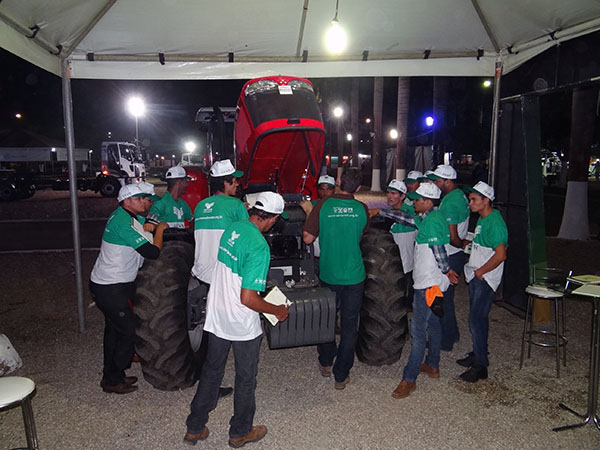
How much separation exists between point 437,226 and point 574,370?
8.56 ft

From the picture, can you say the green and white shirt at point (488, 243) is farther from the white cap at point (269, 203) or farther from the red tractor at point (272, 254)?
the white cap at point (269, 203)

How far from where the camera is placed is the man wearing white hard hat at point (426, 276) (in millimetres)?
4402

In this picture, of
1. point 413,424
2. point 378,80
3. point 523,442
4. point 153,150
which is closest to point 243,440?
point 413,424

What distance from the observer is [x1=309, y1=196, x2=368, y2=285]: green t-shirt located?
4.55 m

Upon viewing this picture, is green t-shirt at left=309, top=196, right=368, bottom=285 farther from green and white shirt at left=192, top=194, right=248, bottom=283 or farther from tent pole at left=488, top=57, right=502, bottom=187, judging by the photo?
tent pole at left=488, top=57, right=502, bottom=187

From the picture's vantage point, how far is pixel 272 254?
480 centimetres

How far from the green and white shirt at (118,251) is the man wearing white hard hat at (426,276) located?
2.80m

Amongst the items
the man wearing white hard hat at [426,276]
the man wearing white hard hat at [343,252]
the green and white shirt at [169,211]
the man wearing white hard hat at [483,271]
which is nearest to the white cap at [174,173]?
the green and white shirt at [169,211]

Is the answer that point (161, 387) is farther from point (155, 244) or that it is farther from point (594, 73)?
point (594, 73)

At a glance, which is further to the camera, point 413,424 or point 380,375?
point 380,375

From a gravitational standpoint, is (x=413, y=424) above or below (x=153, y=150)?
below

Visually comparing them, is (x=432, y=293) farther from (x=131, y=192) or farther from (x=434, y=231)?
(x=131, y=192)

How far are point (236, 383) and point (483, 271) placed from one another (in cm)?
283

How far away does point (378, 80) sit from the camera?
2866 cm
